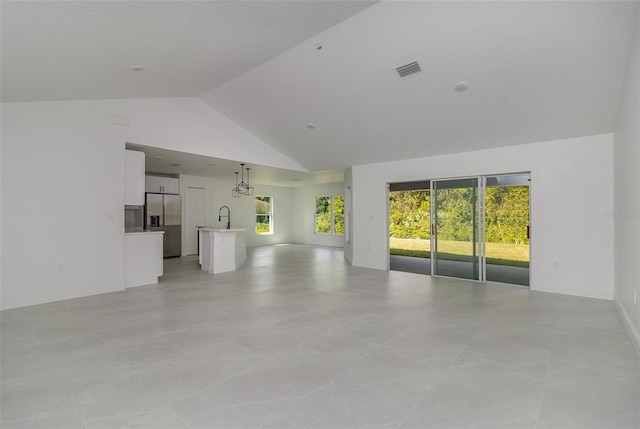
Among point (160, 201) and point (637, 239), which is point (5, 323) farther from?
point (637, 239)

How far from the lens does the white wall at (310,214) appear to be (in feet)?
39.7

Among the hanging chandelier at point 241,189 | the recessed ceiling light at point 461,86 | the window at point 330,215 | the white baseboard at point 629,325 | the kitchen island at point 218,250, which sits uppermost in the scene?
the recessed ceiling light at point 461,86

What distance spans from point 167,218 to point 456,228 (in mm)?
7647

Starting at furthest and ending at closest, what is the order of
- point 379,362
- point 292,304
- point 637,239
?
point 292,304 < point 637,239 < point 379,362

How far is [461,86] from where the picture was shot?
4.20 meters

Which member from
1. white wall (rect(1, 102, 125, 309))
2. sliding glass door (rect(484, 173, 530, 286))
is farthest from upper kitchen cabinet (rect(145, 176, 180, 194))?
sliding glass door (rect(484, 173, 530, 286))

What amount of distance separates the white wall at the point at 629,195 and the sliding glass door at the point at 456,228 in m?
1.96

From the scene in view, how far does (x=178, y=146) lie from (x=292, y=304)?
378 cm

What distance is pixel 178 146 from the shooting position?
19.6 feet

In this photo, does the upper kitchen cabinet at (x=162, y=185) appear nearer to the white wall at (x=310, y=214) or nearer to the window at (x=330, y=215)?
the white wall at (x=310, y=214)

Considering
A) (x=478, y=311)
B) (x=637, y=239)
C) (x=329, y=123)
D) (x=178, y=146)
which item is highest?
(x=329, y=123)

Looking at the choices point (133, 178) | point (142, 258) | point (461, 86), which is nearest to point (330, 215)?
point (142, 258)

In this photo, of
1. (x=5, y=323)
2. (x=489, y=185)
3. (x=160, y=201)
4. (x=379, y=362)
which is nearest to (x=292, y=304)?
(x=379, y=362)

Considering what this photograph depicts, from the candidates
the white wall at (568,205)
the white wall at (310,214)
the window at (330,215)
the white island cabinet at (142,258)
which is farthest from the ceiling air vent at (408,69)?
the window at (330,215)
